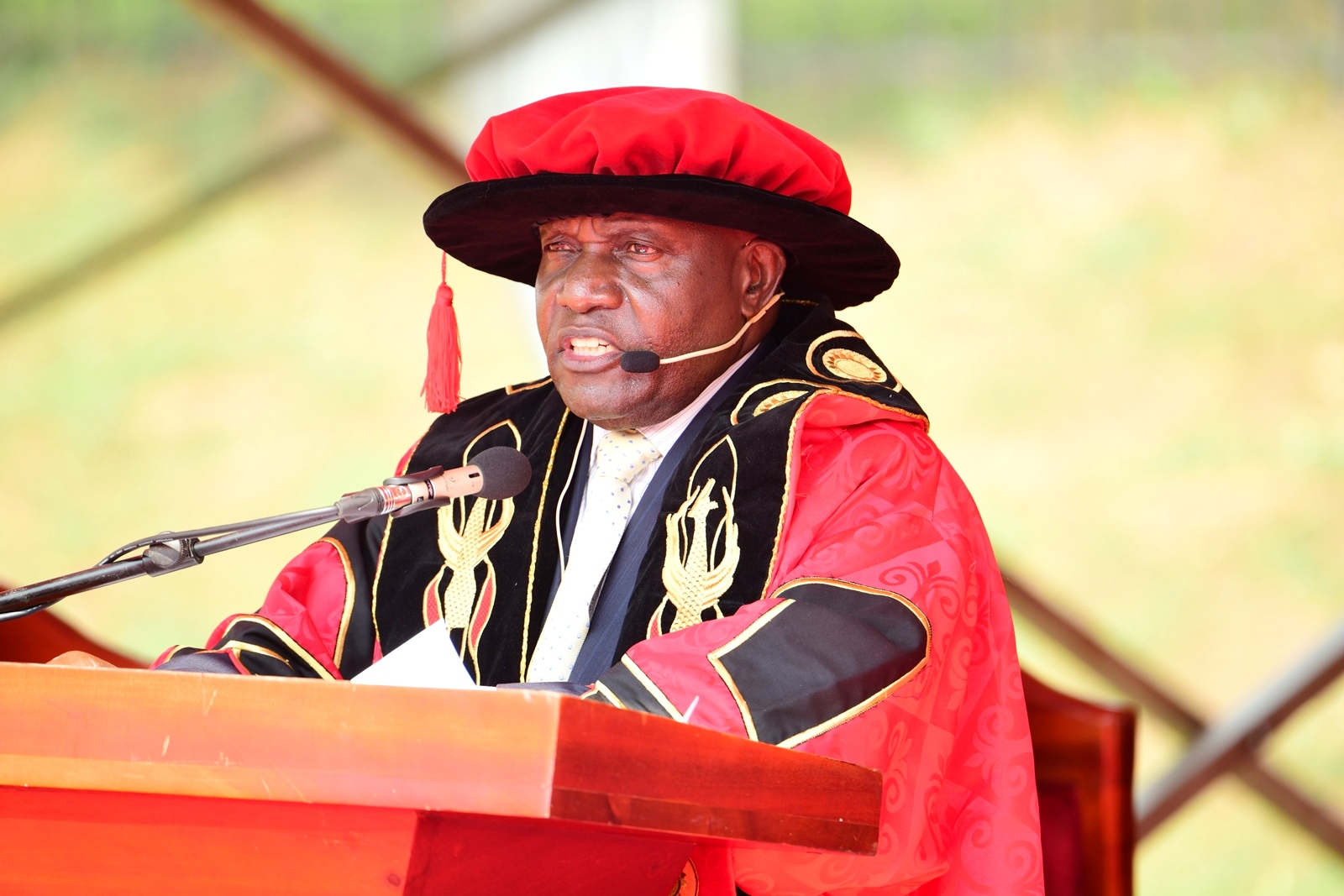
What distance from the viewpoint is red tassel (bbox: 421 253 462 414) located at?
2660 mm

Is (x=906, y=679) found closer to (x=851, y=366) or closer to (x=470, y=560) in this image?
(x=851, y=366)

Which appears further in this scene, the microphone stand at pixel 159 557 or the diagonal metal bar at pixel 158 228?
the diagonal metal bar at pixel 158 228

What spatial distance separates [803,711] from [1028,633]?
287 centimetres

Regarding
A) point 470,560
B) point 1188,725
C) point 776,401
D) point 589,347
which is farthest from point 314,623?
point 1188,725

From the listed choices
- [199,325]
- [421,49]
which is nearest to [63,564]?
[199,325]

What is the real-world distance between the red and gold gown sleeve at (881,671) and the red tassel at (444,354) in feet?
2.16

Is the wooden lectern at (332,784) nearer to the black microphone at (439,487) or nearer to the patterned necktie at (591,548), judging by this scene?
the black microphone at (439,487)

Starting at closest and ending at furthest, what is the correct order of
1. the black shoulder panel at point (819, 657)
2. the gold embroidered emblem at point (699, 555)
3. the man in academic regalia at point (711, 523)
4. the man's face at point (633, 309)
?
the black shoulder panel at point (819, 657), the man in academic regalia at point (711, 523), the gold embroidered emblem at point (699, 555), the man's face at point (633, 309)

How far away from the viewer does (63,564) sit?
15.1 feet

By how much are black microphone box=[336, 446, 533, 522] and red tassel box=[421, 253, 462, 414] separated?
25.4 inches

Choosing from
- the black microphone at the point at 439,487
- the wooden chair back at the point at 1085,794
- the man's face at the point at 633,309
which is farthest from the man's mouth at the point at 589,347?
the wooden chair back at the point at 1085,794

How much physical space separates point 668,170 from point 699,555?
0.57 metres

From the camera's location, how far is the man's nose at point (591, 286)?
2.43m

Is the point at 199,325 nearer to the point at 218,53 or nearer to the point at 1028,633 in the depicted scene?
the point at 218,53
